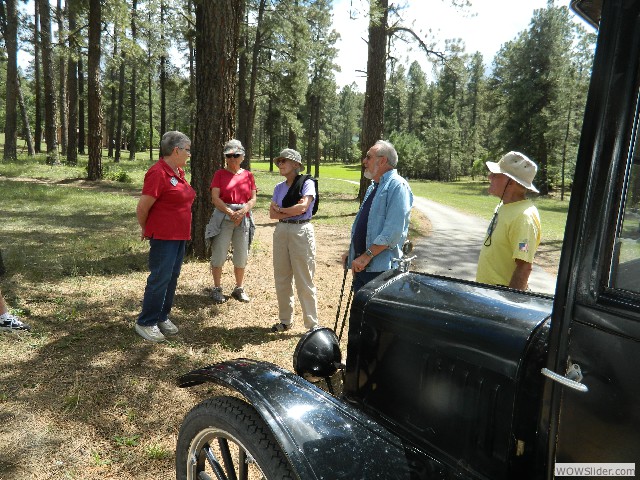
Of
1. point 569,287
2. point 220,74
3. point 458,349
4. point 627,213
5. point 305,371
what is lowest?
point 305,371

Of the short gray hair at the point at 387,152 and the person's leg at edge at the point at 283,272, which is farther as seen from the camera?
the person's leg at edge at the point at 283,272

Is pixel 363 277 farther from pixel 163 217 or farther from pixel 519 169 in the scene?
pixel 163 217

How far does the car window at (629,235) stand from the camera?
4.19 feet

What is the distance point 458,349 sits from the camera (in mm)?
1966

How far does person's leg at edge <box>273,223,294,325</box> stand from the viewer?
5.31 meters

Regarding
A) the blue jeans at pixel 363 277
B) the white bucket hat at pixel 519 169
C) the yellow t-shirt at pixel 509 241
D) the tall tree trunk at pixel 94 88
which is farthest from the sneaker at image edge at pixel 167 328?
the tall tree trunk at pixel 94 88

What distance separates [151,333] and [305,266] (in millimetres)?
1781

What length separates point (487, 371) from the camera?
1850 mm

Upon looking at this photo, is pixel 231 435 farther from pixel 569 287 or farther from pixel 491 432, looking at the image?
pixel 569 287

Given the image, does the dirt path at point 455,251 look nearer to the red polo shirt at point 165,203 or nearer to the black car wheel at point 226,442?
the red polo shirt at point 165,203

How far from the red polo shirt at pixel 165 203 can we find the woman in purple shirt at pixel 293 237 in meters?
1.01

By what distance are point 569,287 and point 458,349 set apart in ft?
2.41

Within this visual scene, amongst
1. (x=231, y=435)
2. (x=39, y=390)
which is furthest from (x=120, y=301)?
(x=231, y=435)

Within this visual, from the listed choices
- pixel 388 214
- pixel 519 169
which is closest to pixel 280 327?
pixel 388 214
